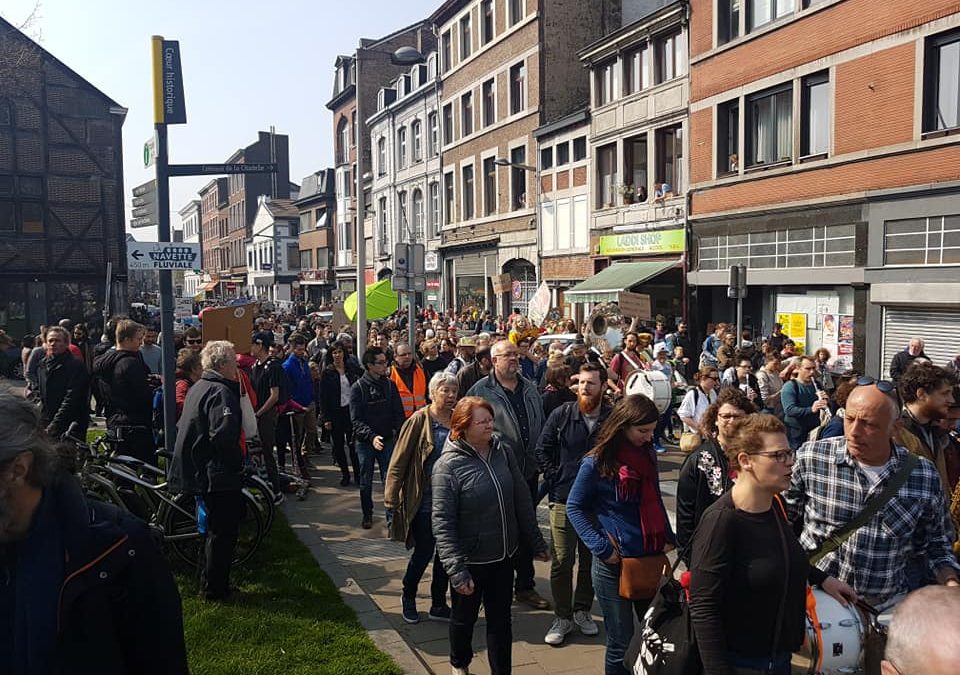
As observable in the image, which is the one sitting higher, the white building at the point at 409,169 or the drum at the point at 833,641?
the white building at the point at 409,169

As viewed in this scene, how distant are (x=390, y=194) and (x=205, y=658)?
139 ft

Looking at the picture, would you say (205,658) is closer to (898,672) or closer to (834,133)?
(898,672)

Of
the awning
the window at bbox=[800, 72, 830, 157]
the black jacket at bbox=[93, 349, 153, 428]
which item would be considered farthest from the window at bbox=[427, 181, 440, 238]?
the black jacket at bbox=[93, 349, 153, 428]

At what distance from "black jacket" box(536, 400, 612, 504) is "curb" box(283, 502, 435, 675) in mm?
1423

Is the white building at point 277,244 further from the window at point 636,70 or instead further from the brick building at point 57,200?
the window at point 636,70

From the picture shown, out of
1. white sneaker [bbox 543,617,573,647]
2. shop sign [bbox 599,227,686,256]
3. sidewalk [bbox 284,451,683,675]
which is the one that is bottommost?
sidewalk [bbox 284,451,683,675]

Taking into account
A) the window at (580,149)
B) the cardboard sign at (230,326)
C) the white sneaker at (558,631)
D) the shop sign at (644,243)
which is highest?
the window at (580,149)

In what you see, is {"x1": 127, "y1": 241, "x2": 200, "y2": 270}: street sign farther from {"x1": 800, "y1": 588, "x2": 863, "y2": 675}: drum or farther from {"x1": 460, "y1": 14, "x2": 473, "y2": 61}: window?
{"x1": 460, "y1": 14, "x2": 473, "y2": 61}: window

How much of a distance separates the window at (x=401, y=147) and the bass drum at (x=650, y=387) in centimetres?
3759

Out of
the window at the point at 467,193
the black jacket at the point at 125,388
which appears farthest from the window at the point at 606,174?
the black jacket at the point at 125,388

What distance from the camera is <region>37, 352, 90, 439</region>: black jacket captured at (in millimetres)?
7953

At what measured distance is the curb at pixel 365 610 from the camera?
4996 millimetres

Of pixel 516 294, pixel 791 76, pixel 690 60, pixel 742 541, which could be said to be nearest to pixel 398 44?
pixel 516 294

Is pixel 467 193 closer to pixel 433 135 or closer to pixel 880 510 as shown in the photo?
pixel 433 135
